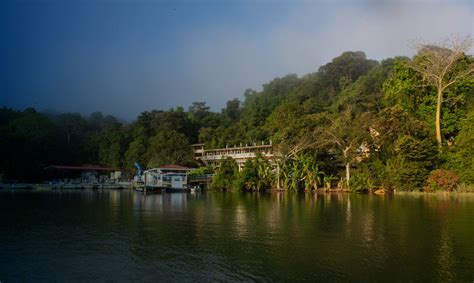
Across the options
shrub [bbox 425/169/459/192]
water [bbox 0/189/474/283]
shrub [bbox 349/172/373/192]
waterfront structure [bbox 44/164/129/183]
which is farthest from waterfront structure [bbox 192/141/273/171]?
water [bbox 0/189/474/283]

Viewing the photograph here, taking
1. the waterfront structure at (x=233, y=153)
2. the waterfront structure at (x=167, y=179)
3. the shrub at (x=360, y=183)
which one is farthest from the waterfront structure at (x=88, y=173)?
the shrub at (x=360, y=183)

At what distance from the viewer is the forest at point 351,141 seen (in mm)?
36281

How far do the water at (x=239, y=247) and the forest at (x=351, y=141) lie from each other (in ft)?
51.2

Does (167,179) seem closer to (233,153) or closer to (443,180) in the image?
(233,153)

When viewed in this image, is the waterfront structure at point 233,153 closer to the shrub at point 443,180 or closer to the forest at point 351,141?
the forest at point 351,141

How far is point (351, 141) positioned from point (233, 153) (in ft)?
59.1

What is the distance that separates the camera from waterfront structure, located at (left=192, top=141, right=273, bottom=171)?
161ft

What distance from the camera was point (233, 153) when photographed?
53.6 m

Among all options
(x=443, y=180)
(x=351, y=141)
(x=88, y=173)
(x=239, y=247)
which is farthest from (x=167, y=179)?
(x=239, y=247)

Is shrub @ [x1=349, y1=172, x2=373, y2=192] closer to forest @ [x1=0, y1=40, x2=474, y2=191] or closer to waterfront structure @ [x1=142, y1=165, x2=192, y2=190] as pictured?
forest @ [x1=0, y1=40, x2=474, y2=191]

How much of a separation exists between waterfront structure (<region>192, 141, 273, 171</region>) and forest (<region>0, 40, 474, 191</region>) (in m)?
1.47

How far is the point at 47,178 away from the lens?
5350cm

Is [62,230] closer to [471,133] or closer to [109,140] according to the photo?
[471,133]

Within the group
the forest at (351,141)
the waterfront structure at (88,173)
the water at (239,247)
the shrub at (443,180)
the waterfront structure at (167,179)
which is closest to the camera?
the water at (239,247)
